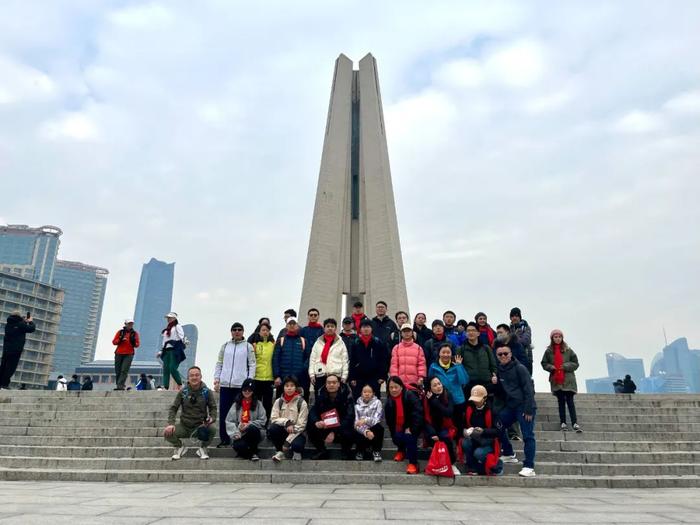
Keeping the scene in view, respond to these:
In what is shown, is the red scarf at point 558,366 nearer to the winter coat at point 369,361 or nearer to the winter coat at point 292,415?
the winter coat at point 369,361

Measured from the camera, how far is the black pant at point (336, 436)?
20.1 feet

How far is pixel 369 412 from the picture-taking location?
619 centimetres

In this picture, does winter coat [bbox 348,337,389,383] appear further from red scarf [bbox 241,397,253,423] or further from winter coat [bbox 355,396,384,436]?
red scarf [bbox 241,397,253,423]

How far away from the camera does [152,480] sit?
5664mm

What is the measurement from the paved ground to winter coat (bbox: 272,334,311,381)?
1864 millimetres

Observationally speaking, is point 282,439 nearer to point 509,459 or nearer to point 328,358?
point 328,358

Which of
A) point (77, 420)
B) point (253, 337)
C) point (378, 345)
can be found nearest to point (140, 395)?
point (77, 420)

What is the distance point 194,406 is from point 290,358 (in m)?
1.41

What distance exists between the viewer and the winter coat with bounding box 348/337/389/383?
270 inches

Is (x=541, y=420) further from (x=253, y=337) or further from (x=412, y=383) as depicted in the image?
(x=253, y=337)

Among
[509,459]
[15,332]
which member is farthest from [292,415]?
[15,332]

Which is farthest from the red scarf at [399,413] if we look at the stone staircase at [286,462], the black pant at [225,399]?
the black pant at [225,399]

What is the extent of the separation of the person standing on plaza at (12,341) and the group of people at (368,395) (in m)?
5.34

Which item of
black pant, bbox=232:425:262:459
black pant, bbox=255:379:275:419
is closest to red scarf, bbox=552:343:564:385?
black pant, bbox=255:379:275:419
